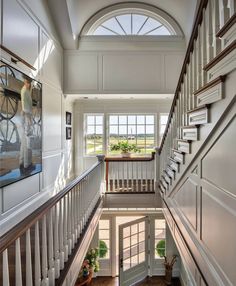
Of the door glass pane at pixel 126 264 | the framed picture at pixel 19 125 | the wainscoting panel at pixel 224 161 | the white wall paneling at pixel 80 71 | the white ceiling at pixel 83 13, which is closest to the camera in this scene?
the wainscoting panel at pixel 224 161

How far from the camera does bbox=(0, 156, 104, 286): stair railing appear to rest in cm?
136

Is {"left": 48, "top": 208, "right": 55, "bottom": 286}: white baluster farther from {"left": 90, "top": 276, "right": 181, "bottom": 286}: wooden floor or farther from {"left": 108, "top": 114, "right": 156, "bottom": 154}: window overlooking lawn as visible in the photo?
{"left": 90, "top": 276, "right": 181, "bottom": 286}: wooden floor

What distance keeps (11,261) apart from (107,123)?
483cm

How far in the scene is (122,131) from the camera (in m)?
6.88

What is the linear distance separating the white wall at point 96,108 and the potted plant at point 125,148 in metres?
0.66

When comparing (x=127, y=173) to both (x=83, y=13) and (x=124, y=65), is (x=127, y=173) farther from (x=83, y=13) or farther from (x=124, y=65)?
(x=83, y=13)

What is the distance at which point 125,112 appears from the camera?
6766 millimetres

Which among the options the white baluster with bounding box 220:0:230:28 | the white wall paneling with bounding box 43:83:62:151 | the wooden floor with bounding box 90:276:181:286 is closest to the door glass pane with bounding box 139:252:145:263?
the wooden floor with bounding box 90:276:181:286

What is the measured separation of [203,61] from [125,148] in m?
4.48

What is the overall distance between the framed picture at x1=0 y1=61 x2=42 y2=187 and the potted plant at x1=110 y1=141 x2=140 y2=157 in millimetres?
2731

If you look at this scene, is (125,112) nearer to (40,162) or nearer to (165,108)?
(165,108)

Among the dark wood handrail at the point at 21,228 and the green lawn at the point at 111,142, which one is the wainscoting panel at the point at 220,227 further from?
Answer: the green lawn at the point at 111,142

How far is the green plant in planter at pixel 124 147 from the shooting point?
637cm

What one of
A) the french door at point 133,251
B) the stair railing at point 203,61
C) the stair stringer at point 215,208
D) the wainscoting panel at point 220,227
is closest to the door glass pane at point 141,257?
the french door at point 133,251
